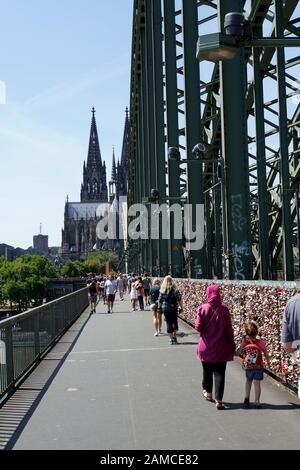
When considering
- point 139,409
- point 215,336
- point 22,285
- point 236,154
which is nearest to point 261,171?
point 236,154

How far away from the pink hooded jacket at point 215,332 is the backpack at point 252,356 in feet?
0.65

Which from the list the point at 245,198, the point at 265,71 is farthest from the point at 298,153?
the point at 245,198

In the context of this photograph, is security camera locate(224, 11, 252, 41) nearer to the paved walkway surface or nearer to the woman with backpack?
the paved walkway surface

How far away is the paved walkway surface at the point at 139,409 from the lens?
6441mm

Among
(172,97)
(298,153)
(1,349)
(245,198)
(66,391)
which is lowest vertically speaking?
(66,391)

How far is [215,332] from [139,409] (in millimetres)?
1300

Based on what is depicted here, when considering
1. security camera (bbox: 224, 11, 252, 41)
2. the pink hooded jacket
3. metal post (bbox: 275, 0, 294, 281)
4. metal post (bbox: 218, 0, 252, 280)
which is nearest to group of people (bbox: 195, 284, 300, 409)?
the pink hooded jacket

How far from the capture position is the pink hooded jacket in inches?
326

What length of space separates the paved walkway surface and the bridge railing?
0.71 feet

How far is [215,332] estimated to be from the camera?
27.2 ft

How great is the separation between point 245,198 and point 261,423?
1016 centimetres

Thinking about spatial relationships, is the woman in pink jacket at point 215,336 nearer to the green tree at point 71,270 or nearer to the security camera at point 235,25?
the security camera at point 235,25

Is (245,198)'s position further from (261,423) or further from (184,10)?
(184,10)
